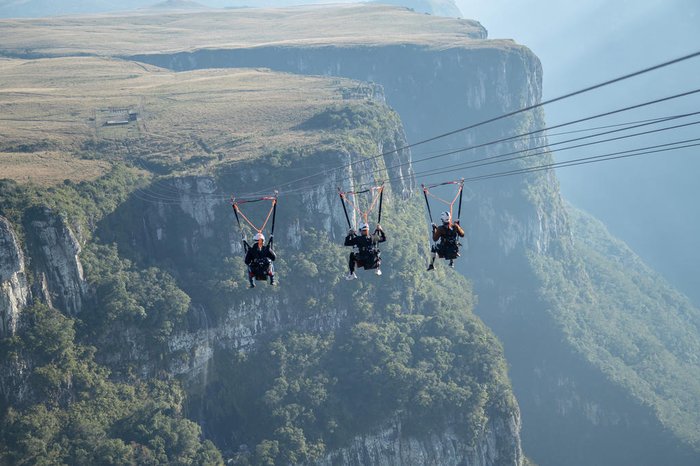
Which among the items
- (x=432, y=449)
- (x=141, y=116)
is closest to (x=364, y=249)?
(x=432, y=449)

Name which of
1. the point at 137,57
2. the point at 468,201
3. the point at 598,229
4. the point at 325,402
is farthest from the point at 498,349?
the point at 137,57

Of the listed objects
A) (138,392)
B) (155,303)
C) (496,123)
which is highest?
(496,123)

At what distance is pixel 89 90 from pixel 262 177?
180 ft

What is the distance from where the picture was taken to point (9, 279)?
64.2 meters

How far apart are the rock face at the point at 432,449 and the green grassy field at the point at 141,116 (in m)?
39.6

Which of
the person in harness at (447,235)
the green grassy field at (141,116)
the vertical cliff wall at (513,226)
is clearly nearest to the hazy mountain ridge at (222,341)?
the green grassy field at (141,116)

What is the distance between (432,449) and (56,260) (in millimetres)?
45721

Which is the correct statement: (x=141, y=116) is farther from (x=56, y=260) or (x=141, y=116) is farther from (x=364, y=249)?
(x=364, y=249)

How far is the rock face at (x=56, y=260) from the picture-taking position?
67750 millimetres

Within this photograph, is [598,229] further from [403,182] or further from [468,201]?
[403,182]

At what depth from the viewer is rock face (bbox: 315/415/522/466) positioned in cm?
7812

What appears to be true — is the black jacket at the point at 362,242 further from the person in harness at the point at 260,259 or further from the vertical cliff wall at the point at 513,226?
the vertical cliff wall at the point at 513,226

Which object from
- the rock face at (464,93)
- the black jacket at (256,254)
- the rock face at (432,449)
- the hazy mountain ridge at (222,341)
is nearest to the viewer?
the black jacket at (256,254)

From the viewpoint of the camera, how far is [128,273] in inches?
2970
